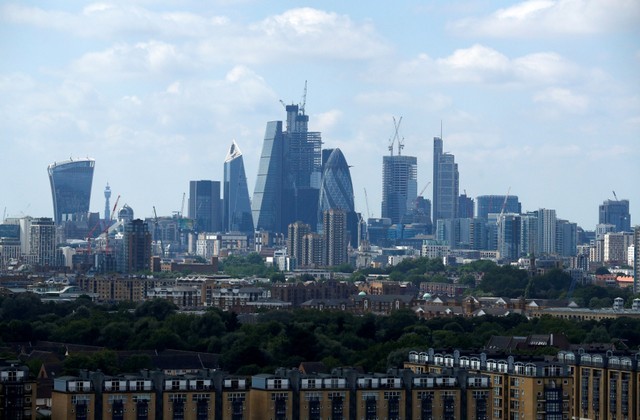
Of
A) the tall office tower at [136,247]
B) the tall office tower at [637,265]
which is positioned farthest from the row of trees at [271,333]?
the tall office tower at [136,247]

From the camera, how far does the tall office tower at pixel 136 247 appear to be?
176 meters

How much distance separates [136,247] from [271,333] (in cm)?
9585

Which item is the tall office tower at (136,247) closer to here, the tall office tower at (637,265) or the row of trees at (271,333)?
the tall office tower at (637,265)

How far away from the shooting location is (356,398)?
4997 cm

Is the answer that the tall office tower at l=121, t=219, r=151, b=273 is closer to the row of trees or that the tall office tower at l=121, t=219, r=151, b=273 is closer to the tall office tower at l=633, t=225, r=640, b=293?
the tall office tower at l=633, t=225, r=640, b=293

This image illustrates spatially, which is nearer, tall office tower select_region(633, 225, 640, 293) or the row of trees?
the row of trees

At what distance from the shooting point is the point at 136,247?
177 m

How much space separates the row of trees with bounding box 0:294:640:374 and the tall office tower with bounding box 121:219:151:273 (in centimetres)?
6638

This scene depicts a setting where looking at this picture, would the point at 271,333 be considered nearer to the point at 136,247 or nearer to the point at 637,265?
the point at 637,265

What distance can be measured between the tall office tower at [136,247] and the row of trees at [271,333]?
66382 millimetres

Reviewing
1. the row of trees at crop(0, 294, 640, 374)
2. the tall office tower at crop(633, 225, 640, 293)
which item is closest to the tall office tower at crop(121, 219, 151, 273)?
the tall office tower at crop(633, 225, 640, 293)

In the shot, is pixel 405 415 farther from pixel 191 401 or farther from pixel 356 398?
pixel 191 401

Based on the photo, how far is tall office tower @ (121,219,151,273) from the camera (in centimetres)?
17575

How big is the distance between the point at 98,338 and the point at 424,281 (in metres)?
94.1
